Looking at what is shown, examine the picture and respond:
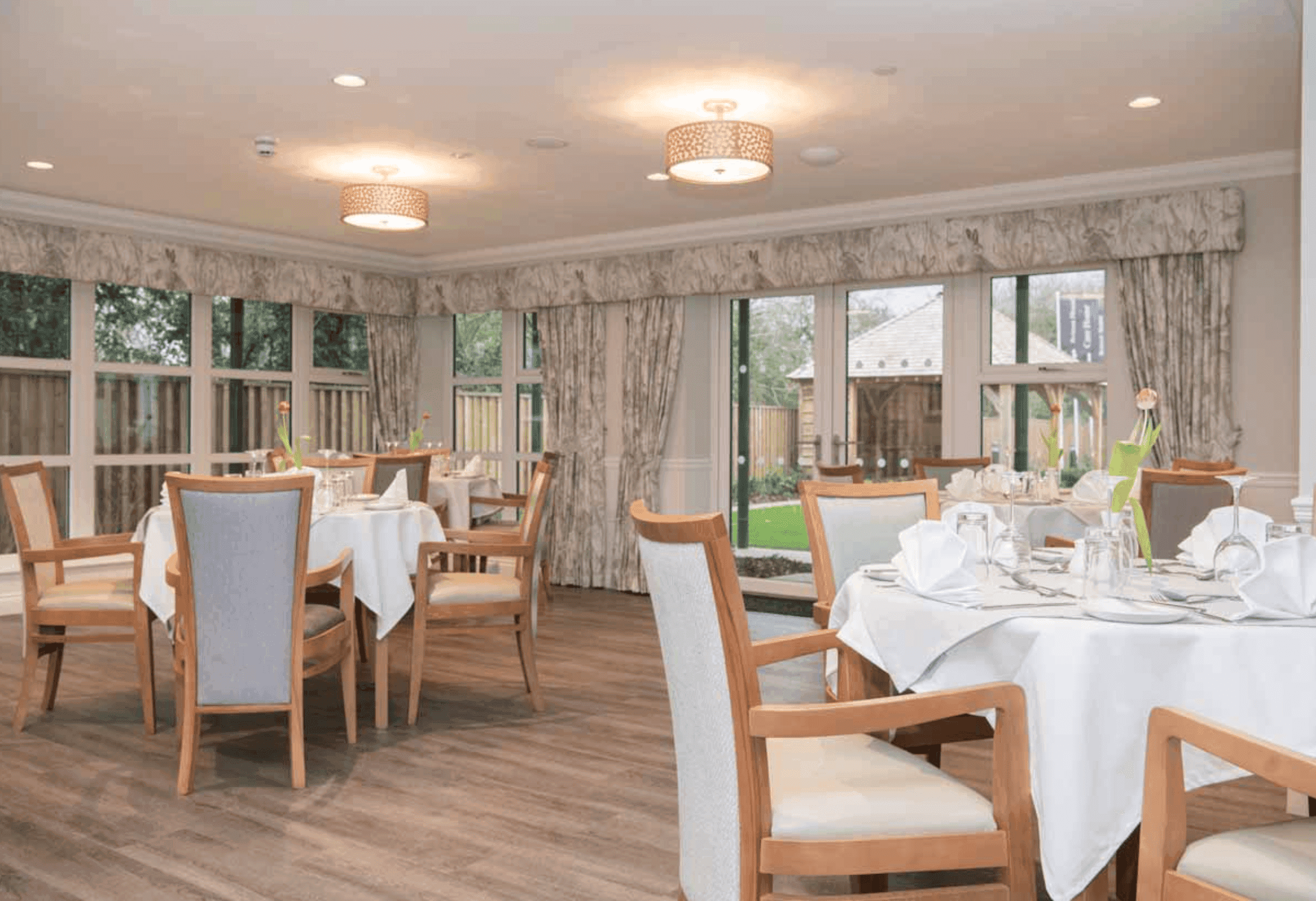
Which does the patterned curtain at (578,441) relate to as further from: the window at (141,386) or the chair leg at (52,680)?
the chair leg at (52,680)

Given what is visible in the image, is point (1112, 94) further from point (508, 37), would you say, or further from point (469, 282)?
point (469, 282)

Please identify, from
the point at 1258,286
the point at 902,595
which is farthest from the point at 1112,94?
the point at 902,595

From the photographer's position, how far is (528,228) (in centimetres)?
835

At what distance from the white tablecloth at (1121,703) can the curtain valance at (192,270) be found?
7324 millimetres

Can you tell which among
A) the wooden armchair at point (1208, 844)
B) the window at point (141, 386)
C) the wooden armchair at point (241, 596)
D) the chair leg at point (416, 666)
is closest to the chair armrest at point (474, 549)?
the chair leg at point (416, 666)

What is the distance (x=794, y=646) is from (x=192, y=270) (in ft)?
23.2

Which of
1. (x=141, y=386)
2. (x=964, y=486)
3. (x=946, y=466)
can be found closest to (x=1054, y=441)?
(x=964, y=486)

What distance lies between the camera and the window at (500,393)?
31.5 ft

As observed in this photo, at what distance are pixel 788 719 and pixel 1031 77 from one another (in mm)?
3813

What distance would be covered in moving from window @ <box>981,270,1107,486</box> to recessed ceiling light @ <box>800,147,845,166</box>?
1.76m

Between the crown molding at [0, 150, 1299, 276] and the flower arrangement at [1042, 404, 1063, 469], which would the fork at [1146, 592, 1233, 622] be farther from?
the crown molding at [0, 150, 1299, 276]

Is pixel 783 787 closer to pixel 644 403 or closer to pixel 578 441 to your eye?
pixel 644 403

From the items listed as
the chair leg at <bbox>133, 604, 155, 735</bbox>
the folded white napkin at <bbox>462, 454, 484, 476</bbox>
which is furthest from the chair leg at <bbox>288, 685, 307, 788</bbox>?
the folded white napkin at <bbox>462, 454, 484, 476</bbox>

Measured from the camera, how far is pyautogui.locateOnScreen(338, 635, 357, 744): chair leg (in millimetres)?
4066
